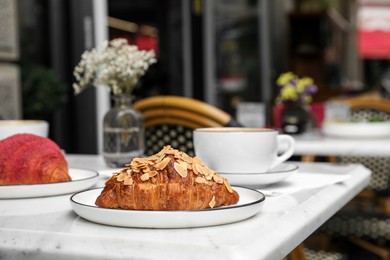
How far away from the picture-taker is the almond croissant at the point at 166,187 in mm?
739

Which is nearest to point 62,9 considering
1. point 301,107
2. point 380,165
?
point 301,107

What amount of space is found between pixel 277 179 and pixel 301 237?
0.28 m

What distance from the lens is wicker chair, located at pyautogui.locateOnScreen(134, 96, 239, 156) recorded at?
1.69 meters

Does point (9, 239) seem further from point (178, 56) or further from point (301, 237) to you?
Result: point (178, 56)

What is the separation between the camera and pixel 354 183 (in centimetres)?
112

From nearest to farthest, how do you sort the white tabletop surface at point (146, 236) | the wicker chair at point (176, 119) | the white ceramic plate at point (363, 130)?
the white tabletop surface at point (146, 236) → the wicker chair at point (176, 119) → the white ceramic plate at point (363, 130)

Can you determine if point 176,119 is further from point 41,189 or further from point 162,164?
point 162,164

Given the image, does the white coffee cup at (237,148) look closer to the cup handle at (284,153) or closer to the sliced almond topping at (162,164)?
the cup handle at (284,153)

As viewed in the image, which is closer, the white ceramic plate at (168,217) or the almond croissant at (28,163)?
the white ceramic plate at (168,217)

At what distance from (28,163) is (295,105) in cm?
190

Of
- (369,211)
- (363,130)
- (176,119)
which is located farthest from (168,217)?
(369,211)

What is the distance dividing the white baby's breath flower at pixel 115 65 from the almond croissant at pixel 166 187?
62 centimetres

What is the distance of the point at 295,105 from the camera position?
270cm

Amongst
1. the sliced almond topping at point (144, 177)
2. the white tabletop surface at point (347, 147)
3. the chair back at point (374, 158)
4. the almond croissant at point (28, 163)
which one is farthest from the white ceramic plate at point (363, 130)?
the sliced almond topping at point (144, 177)
